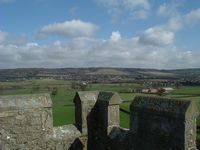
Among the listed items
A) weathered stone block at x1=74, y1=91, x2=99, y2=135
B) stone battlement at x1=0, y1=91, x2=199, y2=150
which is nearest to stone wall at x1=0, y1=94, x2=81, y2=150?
stone battlement at x1=0, y1=91, x2=199, y2=150

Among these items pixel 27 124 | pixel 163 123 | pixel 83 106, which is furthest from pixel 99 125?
pixel 163 123

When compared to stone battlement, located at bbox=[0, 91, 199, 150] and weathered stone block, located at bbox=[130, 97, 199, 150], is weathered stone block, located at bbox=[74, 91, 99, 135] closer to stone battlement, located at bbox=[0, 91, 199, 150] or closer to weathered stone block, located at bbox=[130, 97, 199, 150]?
stone battlement, located at bbox=[0, 91, 199, 150]

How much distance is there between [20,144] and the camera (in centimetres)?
888

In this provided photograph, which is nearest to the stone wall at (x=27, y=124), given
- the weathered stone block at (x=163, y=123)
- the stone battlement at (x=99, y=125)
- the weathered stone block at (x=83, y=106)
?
the stone battlement at (x=99, y=125)

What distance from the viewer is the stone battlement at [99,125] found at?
6.70 metres

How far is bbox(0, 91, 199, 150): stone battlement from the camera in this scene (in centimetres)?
670

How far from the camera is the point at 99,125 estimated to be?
10.0 m

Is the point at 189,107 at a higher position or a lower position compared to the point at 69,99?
higher

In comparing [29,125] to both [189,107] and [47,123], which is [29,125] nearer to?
[47,123]

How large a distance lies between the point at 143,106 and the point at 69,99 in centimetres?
5586

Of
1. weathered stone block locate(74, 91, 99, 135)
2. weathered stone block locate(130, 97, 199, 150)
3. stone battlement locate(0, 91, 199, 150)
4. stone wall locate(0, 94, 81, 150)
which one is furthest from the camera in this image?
weathered stone block locate(74, 91, 99, 135)

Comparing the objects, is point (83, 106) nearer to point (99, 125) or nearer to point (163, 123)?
point (99, 125)

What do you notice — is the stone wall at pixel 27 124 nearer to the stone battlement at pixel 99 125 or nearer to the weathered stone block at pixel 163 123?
the stone battlement at pixel 99 125

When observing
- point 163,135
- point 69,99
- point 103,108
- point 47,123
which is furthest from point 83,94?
point 69,99
